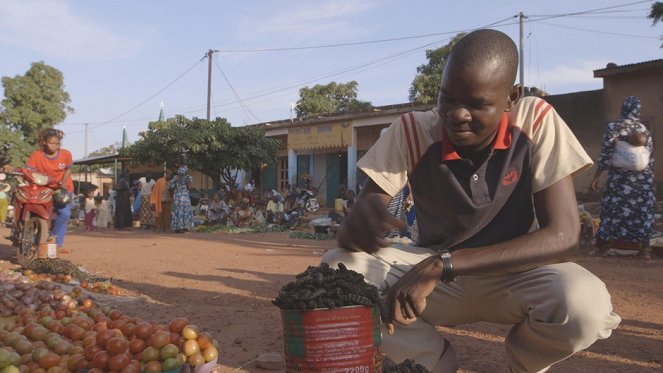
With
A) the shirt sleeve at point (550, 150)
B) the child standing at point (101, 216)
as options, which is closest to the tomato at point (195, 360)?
the shirt sleeve at point (550, 150)

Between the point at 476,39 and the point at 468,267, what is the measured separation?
35.2 inches

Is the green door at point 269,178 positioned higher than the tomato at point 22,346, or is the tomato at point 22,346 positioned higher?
the green door at point 269,178

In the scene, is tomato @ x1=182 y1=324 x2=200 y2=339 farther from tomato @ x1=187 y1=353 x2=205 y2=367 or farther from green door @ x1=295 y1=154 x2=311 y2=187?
green door @ x1=295 y1=154 x2=311 y2=187

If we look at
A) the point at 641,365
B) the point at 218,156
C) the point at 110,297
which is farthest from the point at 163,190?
the point at 641,365

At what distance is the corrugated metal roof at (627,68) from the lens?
48.2 feet

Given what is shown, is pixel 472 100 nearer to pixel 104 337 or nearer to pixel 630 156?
pixel 104 337

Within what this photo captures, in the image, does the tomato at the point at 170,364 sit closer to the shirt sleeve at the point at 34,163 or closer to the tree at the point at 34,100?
the shirt sleeve at the point at 34,163

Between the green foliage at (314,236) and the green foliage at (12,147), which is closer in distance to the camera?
the green foliage at (314,236)

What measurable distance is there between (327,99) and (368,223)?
112ft

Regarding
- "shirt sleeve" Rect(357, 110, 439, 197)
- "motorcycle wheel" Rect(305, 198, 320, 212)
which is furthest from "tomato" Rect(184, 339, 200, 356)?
"motorcycle wheel" Rect(305, 198, 320, 212)

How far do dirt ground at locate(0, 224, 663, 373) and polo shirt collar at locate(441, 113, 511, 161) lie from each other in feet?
4.85

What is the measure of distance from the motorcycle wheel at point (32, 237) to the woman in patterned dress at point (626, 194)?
7.34 metres

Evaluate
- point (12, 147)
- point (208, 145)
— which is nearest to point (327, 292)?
point (208, 145)

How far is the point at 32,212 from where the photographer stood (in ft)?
26.2
